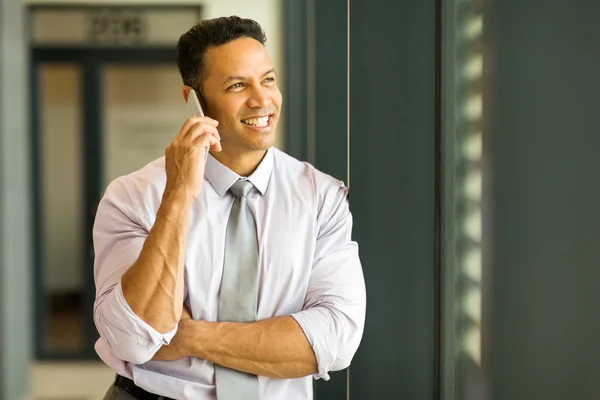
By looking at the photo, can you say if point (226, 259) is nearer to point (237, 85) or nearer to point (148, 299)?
point (148, 299)

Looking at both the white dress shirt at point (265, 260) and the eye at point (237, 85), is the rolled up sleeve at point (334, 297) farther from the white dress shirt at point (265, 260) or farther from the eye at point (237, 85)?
the eye at point (237, 85)

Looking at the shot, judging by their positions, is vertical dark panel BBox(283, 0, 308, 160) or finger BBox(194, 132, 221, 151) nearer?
finger BBox(194, 132, 221, 151)

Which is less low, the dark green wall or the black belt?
the dark green wall

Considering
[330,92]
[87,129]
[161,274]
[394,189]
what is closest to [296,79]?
[330,92]

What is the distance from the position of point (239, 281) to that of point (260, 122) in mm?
346

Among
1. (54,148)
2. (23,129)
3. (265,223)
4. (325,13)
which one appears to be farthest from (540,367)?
(54,148)

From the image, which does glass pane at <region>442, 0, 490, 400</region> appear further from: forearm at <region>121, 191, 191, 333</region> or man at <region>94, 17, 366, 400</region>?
forearm at <region>121, 191, 191, 333</region>

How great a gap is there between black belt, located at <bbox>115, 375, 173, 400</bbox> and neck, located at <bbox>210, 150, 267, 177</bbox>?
523mm

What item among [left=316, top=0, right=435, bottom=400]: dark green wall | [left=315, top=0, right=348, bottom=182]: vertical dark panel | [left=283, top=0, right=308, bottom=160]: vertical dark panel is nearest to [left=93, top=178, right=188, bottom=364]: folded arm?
[left=316, top=0, right=435, bottom=400]: dark green wall

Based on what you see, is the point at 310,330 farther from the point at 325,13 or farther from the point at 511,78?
the point at 325,13

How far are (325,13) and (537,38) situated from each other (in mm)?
1890

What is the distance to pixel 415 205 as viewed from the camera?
1538 millimetres

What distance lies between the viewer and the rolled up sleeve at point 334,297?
4.74 ft

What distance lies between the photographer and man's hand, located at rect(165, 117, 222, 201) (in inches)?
56.4
